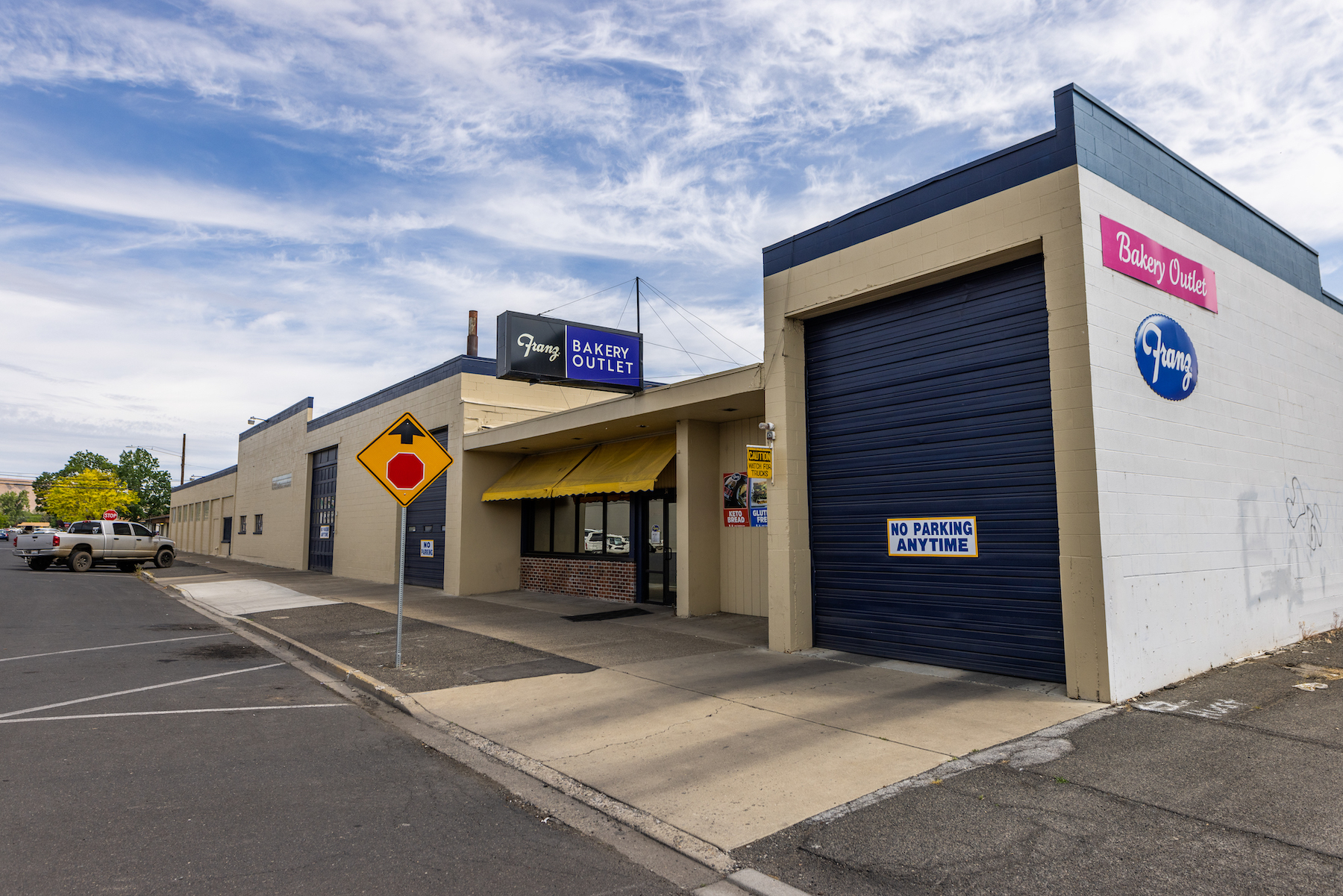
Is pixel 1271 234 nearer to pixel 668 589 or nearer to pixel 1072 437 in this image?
pixel 1072 437

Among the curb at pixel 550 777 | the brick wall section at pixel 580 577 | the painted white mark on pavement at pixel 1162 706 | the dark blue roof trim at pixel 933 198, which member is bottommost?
the curb at pixel 550 777

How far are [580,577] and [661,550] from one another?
265 centimetres

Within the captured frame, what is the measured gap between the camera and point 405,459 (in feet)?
31.0

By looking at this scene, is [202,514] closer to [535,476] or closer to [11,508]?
[535,476]

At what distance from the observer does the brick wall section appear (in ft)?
53.0

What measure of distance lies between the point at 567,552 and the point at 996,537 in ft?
38.8

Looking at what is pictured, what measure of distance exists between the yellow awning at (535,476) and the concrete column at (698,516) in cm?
384

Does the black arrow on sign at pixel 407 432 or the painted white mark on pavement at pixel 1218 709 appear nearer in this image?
the painted white mark on pavement at pixel 1218 709

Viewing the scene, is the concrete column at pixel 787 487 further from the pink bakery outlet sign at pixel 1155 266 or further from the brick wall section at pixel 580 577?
the brick wall section at pixel 580 577

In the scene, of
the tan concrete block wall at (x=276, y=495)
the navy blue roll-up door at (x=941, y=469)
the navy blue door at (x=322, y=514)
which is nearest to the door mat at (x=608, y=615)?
the navy blue roll-up door at (x=941, y=469)

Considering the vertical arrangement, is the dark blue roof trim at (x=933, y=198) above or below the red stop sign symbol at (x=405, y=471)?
above

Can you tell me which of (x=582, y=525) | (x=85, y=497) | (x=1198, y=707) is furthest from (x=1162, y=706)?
(x=85, y=497)

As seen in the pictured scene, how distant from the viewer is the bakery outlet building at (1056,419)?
7320mm

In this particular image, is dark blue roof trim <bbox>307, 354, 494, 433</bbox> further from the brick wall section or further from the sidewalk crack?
the sidewalk crack
